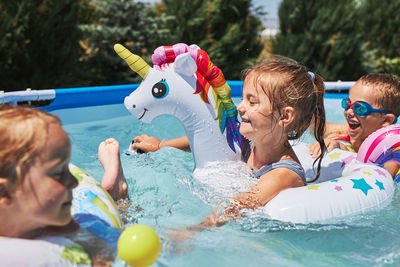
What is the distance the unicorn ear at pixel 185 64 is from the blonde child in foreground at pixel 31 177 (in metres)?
1.31

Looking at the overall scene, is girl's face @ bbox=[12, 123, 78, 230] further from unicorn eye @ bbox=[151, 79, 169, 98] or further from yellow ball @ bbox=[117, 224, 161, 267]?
unicorn eye @ bbox=[151, 79, 169, 98]

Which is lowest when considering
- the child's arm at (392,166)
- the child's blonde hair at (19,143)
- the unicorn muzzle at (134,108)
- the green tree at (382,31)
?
the green tree at (382,31)

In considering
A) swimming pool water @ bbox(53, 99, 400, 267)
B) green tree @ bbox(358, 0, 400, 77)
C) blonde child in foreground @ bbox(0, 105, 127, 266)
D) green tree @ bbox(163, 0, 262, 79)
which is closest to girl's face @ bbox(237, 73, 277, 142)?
swimming pool water @ bbox(53, 99, 400, 267)

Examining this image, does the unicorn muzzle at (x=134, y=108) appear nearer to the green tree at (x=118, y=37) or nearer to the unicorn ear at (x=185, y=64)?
the unicorn ear at (x=185, y=64)

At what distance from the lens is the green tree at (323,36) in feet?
29.8

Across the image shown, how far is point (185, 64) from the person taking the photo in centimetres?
267

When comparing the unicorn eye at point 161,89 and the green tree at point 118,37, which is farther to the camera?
the green tree at point 118,37

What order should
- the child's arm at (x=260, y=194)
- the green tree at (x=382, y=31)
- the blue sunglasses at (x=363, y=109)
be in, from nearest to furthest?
the child's arm at (x=260, y=194), the blue sunglasses at (x=363, y=109), the green tree at (x=382, y=31)

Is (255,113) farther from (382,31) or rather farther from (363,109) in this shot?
(382,31)

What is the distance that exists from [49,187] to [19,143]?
0.56 feet

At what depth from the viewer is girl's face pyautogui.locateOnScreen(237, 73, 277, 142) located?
2.44m

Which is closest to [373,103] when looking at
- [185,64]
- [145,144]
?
[185,64]

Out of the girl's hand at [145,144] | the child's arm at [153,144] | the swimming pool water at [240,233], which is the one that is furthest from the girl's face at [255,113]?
the girl's hand at [145,144]

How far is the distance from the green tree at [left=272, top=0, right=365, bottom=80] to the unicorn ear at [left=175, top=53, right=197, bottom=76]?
21.9 ft
